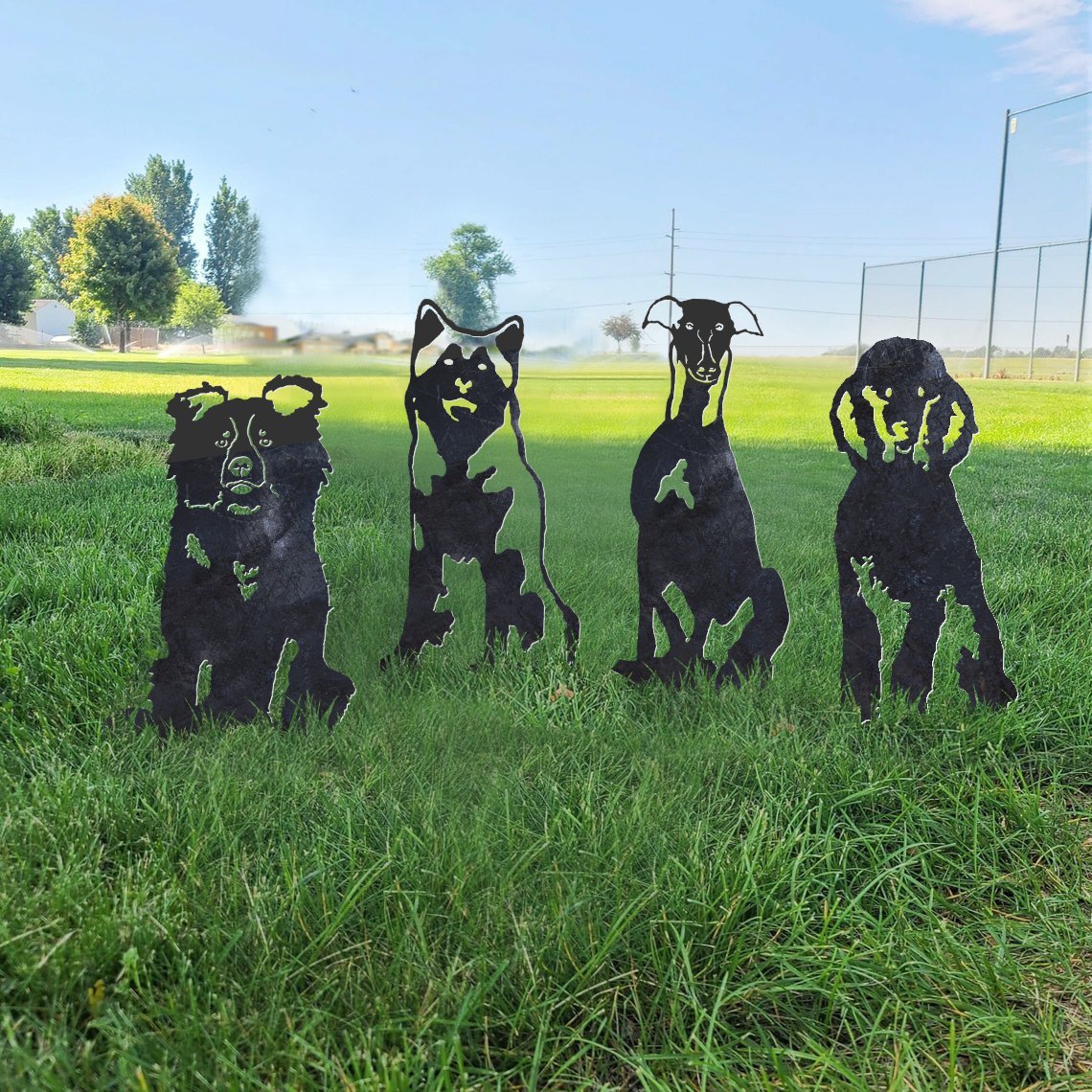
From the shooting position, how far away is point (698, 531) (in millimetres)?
2924

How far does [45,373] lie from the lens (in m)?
16.8

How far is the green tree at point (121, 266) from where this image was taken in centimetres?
2586

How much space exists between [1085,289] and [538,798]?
12.1 m

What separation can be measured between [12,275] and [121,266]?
322 centimetres

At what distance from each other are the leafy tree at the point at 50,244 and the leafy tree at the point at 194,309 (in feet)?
14.3

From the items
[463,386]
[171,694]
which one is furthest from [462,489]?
[171,694]

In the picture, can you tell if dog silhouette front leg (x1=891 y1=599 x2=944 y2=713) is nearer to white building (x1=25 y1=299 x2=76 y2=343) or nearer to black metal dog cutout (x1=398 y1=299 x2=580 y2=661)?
black metal dog cutout (x1=398 y1=299 x2=580 y2=661)

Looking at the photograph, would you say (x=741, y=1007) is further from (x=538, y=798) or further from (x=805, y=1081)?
(x=538, y=798)

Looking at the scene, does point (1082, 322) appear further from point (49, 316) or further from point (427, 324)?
point (49, 316)

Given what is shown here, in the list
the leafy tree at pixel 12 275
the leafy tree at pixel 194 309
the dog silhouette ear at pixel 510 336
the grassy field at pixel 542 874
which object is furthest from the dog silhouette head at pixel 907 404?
the leafy tree at pixel 12 275

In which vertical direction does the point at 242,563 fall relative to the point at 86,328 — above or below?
below

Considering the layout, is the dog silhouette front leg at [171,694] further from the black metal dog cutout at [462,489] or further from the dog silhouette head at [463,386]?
the dog silhouette head at [463,386]

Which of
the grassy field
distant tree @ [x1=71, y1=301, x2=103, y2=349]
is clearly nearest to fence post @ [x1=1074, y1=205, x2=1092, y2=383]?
the grassy field

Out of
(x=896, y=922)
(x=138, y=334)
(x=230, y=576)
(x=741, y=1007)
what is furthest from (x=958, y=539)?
(x=138, y=334)
